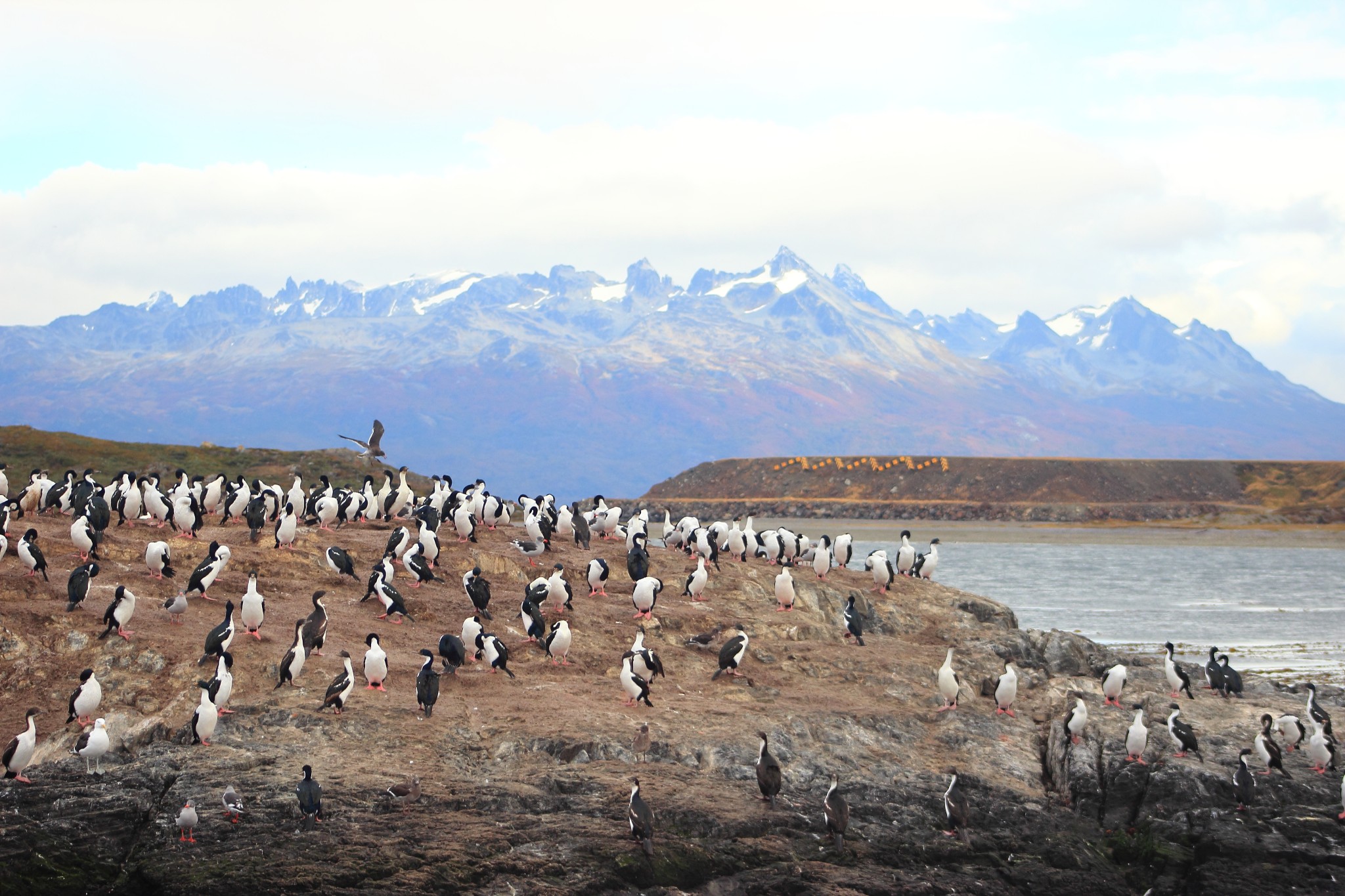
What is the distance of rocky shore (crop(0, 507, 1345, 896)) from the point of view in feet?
48.4

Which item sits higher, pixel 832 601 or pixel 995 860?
pixel 832 601

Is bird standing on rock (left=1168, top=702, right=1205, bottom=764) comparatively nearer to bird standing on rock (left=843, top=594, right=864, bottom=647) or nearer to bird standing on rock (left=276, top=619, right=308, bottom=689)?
bird standing on rock (left=843, top=594, right=864, bottom=647)

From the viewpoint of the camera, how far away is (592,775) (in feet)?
57.6

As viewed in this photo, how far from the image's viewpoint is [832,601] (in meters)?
31.8

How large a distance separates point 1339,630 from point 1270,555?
37412 mm

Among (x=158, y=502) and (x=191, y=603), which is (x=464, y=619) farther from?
(x=158, y=502)

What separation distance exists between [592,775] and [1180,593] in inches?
1832

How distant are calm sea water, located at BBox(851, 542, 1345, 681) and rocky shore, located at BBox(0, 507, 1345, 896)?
14.6 metres

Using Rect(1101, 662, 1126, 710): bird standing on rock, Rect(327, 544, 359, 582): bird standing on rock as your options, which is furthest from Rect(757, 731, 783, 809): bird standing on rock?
Rect(327, 544, 359, 582): bird standing on rock

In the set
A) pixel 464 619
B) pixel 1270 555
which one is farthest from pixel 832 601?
pixel 1270 555

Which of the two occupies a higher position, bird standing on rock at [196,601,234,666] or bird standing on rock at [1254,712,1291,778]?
bird standing on rock at [196,601,234,666]

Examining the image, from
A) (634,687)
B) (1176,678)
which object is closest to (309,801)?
(634,687)

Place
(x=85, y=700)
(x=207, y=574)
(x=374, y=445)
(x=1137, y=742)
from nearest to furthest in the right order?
1. (x=85, y=700)
2. (x=1137, y=742)
3. (x=207, y=574)
4. (x=374, y=445)

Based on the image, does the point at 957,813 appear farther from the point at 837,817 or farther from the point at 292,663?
the point at 292,663
